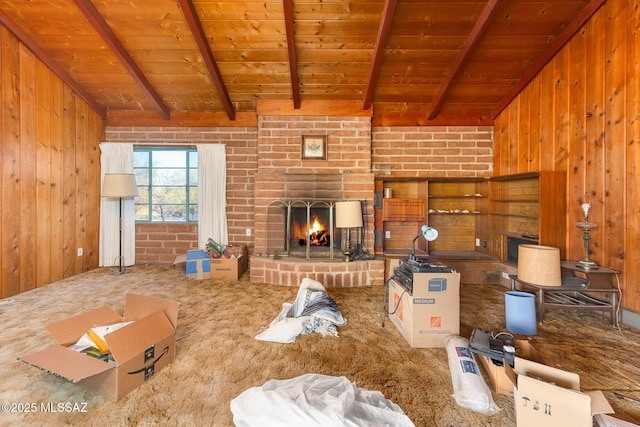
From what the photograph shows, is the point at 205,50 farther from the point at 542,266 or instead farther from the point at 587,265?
the point at 587,265

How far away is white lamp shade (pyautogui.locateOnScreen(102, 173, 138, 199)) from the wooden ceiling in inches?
43.1

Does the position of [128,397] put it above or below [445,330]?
below

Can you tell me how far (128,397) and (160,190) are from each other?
3.59m

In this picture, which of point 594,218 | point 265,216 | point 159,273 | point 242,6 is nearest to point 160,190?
point 159,273

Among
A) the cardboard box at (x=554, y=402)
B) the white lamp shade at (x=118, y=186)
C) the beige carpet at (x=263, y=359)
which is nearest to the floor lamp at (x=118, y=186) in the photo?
the white lamp shade at (x=118, y=186)

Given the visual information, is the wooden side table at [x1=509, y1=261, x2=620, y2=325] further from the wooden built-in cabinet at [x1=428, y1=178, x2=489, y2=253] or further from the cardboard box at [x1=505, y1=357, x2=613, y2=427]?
the wooden built-in cabinet at [x1=428, y1=178, x2=489, y2=253]

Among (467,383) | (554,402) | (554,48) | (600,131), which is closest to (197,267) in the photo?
(467,383)

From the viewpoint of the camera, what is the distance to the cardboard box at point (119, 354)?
137 centimetres

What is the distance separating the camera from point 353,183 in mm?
3777

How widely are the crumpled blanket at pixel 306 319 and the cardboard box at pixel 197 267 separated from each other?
166 cm

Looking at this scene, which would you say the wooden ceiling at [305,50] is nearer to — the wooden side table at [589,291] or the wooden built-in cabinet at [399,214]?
the wooden built-in cabinet at [399,214]

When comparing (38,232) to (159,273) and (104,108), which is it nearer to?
(159,273)

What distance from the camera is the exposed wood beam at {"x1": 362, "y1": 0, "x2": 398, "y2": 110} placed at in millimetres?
2549

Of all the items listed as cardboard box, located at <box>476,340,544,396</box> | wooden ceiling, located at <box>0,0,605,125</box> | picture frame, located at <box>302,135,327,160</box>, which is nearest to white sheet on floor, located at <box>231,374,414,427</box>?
cardboard box, located at <box>476,340,544,396</box>
